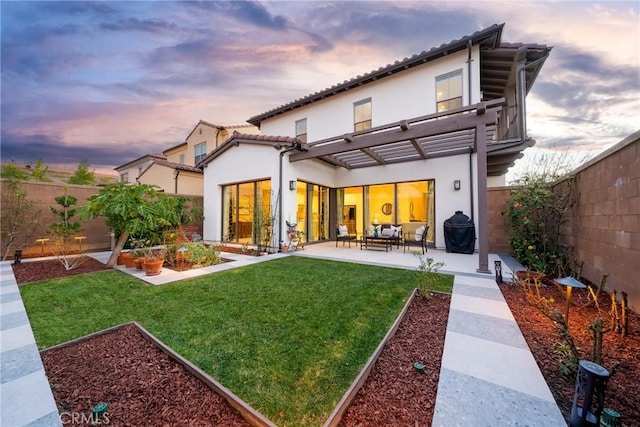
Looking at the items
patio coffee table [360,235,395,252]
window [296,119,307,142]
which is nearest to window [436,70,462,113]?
patio coffee table [360,235,395,252]

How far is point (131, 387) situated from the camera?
205 centimetres

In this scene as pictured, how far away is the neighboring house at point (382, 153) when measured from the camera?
7867 mm

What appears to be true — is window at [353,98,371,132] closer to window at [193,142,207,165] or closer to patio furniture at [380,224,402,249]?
patio furniture at [380,224,402,249]

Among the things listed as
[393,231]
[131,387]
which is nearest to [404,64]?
[393,231]

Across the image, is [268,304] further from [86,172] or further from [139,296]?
[86,172]

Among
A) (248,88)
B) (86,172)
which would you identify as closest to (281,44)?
(248,88)

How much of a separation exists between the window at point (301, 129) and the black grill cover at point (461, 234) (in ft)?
24.6

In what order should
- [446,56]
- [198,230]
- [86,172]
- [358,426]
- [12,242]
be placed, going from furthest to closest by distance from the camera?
[86,172] → [198,230] → [446,56] → [12,242] → [358,426]

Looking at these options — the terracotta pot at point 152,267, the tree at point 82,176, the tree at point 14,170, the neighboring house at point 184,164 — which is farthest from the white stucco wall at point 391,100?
the tree at point 82,176

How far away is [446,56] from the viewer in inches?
328

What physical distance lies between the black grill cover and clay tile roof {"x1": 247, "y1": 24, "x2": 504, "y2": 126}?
5419mm

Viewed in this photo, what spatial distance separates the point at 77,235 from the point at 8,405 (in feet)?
29.1

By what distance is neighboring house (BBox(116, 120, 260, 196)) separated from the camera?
45.2ft

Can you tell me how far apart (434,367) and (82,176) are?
30067 millimetres
